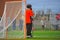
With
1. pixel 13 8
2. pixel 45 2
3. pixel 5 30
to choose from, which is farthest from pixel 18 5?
pixel 45 2

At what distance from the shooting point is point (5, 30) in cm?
1005

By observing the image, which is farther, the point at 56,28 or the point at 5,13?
the point at 56,28

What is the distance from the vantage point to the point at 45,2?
57.2 ft

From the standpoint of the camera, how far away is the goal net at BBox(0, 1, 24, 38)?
9781mm

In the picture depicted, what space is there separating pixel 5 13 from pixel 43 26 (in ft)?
26.6

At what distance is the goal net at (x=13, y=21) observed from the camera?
9781 millimetres

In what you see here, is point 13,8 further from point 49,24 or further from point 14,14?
point 49,24

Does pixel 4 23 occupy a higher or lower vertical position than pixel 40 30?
higher

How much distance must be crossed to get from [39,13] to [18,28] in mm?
8036

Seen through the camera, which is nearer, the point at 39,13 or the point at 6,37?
the point at 6,37

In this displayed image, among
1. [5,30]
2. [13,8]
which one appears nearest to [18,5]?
[13,8]

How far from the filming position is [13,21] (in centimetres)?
988

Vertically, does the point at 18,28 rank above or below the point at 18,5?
below

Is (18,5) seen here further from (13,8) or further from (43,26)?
(43,26)
